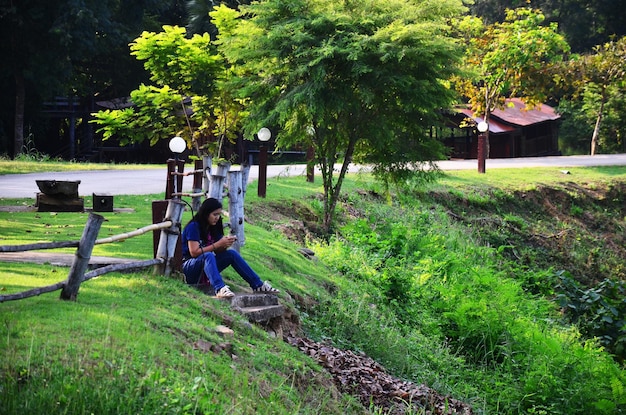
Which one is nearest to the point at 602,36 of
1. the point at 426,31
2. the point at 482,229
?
the point at 482,229

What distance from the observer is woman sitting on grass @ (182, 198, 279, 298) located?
939cm

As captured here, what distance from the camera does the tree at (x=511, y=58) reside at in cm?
3491

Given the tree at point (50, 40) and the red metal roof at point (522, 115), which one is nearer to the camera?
the tree at point (50, 40)

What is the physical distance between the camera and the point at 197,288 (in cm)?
948

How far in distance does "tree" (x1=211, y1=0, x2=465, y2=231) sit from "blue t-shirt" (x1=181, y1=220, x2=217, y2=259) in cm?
729

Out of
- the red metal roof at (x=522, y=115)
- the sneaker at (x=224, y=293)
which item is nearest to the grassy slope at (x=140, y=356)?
the sneaker at (x=224, y=293)

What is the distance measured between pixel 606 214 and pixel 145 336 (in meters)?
23.8

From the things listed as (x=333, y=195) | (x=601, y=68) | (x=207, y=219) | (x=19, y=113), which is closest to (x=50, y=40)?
(x=19, y=113)

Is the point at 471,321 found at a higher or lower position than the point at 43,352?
lower

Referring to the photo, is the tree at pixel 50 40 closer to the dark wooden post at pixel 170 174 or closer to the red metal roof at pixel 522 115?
the red metal roof at pixel 522 115

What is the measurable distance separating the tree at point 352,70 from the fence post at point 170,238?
778 centimetres

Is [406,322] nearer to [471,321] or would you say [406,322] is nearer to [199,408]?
[471,321]

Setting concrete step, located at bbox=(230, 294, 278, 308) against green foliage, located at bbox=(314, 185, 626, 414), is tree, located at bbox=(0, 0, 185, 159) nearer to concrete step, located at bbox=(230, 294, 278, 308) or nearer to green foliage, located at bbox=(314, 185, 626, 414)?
green foliage, located at bbox=(314, 185, 626, 414)

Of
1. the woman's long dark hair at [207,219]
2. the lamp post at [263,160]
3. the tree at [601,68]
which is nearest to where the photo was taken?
the woman's long dark hair at [207,219]
